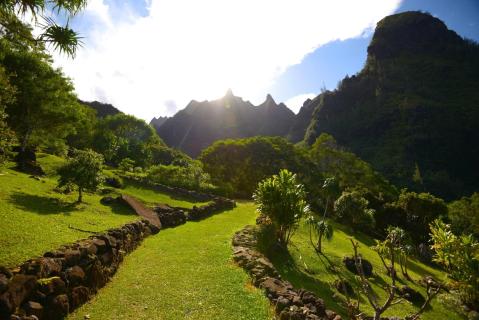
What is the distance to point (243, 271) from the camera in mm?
17031

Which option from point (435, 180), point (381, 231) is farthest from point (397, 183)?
point (381, 231)

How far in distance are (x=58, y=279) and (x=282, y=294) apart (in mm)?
8380

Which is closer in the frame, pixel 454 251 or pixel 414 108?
pixel 454 251

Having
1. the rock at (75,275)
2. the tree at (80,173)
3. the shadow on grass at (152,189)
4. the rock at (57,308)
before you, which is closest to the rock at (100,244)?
the rock at (75,275)

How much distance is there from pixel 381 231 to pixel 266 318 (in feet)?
202

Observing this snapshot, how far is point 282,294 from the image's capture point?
1384cm

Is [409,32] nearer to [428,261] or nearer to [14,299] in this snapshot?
[428,261]

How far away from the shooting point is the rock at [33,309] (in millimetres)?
9141

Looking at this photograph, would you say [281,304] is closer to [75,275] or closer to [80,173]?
[75,275]

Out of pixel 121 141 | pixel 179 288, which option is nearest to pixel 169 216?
pixel 179 288

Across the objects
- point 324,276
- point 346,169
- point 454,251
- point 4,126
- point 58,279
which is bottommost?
point 324,276

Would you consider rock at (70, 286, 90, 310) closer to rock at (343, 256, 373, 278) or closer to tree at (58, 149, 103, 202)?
tree at (58, 149, 103, 202)

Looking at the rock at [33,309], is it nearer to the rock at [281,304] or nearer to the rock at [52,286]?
the rock at [52,286]

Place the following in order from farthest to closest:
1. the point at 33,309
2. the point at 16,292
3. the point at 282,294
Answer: the point at 282,294 < the point at 33,309 < the point at 16,292
